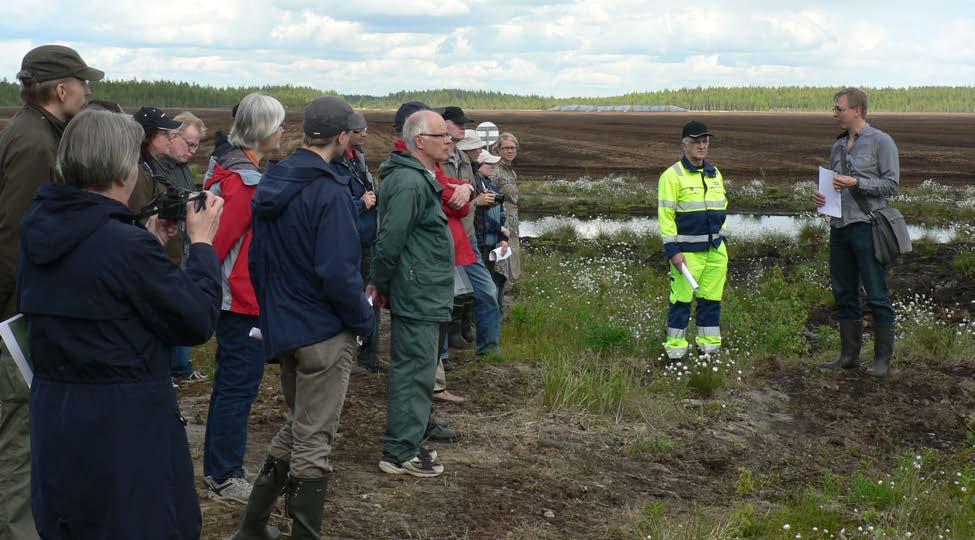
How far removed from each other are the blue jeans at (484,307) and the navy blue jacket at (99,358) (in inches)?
205

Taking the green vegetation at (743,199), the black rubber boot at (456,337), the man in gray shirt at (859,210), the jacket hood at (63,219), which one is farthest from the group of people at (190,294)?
the green vegetation at (743,199)

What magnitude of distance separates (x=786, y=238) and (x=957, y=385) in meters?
8.52

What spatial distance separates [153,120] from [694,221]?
4.47 meters

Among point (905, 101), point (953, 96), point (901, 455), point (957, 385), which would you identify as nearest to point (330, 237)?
point (901, 455)

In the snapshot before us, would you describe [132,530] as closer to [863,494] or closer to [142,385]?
[142,385]

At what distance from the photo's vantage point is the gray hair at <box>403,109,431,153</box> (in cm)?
561

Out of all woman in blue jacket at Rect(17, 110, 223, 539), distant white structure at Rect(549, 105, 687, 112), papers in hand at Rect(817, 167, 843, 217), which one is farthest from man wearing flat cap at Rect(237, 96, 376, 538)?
distant white structure at Rect(549, 105, 687, 112)

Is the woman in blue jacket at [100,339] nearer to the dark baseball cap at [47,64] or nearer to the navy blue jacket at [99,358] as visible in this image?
the navy blue jacket at [99,358]

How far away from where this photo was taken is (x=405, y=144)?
19.2ft

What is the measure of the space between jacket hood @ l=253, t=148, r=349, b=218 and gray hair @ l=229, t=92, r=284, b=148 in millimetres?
678

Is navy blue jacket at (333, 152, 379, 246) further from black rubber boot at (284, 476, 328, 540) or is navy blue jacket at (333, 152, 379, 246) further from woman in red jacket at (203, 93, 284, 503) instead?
black rubber boot at (284, 476, 328, 540)

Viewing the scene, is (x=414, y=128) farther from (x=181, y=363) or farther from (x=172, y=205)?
(x=181, y=363)

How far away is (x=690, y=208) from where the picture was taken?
8.49 meters

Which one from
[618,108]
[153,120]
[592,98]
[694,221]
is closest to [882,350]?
[694,221]
